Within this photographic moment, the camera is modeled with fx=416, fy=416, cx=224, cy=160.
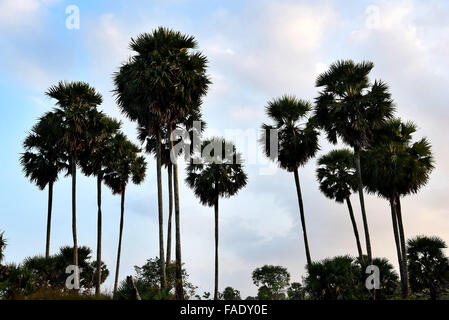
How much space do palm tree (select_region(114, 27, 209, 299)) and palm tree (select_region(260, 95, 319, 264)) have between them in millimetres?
8611

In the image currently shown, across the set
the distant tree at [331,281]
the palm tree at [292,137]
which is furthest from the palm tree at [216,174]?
the distant tree at [331,281]

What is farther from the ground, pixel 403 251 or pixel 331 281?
pixel 403 251

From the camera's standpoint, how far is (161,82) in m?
26.0

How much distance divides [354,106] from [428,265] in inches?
517

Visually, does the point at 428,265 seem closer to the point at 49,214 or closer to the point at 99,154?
the point at 99,154

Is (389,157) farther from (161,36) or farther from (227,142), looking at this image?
(161,36)

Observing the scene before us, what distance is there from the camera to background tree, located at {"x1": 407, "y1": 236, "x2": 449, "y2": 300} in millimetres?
29891

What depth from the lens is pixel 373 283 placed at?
26.1 metres

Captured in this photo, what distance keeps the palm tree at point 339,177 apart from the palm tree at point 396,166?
3.91 meters

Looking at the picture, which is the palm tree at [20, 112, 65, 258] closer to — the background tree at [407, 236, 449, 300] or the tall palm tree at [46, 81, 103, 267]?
the tall palm tree at [46, 81, 103, 267]

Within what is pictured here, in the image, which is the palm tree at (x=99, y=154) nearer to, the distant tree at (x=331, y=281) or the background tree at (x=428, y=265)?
the distant tree at (x=331, y=281)

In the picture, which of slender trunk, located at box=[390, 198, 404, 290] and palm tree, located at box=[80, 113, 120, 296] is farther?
palm tree, located at box=[80, 113, 120, 296]

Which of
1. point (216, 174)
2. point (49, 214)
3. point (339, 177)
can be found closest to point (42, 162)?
point (49, 214)

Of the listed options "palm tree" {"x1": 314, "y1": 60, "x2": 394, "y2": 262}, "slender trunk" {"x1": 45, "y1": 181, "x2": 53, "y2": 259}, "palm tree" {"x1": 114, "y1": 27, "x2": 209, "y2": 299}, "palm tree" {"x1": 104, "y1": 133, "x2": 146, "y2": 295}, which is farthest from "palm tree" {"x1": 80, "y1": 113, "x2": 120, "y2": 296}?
"palm tree" {"x1": 314, "y1": 60, "x2": 394, "y2": 262}
